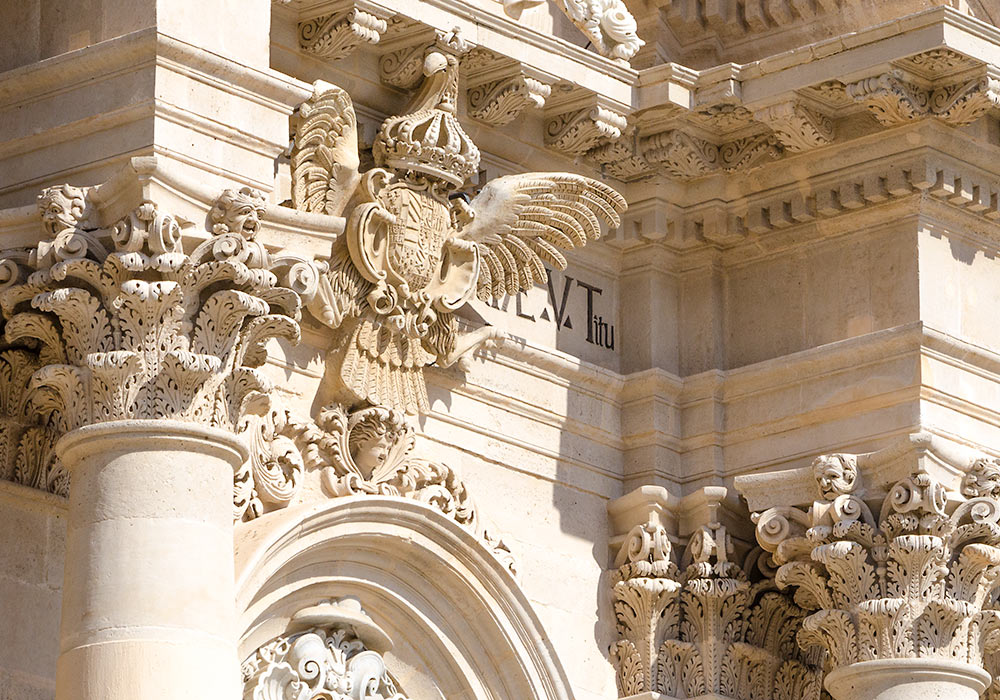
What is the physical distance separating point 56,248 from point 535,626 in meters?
4.38

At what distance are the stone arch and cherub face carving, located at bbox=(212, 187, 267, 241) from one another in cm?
213

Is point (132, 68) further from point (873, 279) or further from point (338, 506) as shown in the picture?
point (873, 279)

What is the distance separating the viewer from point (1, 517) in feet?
44.5

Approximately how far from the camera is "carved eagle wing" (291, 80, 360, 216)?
14.6m

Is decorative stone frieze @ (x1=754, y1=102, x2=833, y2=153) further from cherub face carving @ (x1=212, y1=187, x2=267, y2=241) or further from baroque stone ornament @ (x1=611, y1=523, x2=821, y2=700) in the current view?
cherub face carving @ (x1=212, y1=187, x2=267, y2=241)

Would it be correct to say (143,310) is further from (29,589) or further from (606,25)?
(606,25)

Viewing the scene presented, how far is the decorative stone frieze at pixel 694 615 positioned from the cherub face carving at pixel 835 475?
791mm

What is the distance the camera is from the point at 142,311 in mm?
12516

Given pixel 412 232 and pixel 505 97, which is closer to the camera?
pixel 412 232

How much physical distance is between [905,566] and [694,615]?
146cm

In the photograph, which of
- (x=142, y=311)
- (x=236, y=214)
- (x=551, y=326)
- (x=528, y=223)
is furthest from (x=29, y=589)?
(x=551, y=326)

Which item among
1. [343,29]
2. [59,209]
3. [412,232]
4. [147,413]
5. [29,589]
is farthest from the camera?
[412,232]

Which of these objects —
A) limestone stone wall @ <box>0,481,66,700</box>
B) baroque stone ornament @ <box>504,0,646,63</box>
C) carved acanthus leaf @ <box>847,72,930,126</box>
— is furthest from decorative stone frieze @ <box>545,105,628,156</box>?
limestone stone wall @ <box>0,481,66,700</box>

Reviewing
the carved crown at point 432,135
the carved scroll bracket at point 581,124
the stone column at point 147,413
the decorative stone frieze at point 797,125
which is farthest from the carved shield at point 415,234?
the stone column at point 147,413
